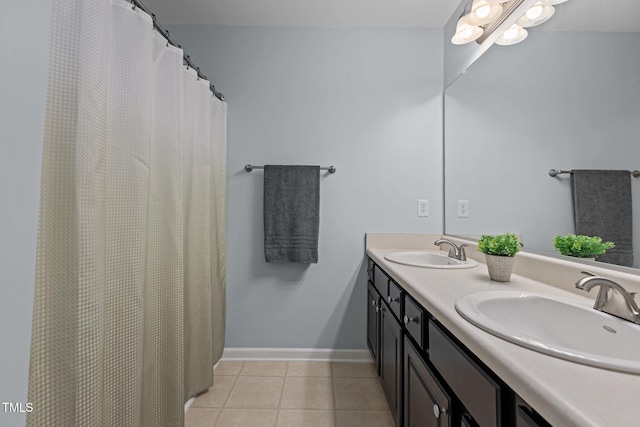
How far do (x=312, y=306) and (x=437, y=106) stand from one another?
167cm

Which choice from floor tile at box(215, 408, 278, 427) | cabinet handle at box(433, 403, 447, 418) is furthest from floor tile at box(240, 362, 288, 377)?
cabinet handle at box(433, 403, 447, 418)

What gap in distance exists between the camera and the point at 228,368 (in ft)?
6.39

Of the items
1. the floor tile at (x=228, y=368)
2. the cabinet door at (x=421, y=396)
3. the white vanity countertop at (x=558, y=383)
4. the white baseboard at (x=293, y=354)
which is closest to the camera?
the white vanity countertop at (x=558, y=383)

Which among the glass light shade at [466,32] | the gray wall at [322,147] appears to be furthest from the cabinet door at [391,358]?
the glass light shade at [466,32]

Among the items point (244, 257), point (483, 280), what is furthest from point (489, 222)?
point (244, 257)

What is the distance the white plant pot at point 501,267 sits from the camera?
3.57 ft

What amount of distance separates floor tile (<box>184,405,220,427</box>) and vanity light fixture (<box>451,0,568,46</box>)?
2.32 m

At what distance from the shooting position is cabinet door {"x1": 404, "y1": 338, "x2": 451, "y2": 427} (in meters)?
0.79

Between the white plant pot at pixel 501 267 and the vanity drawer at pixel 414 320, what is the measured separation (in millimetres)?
341

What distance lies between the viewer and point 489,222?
5.08 feet

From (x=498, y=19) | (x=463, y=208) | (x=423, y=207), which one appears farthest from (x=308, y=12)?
(x=463, y=208)

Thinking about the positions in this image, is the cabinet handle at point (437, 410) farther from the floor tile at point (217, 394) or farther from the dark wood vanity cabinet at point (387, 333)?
the floor tile at point (217, 394)

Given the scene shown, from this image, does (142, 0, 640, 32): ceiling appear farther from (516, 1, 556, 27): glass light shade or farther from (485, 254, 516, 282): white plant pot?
(485, 254, 516, 282): white plant pot

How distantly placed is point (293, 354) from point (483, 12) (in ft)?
7.67
